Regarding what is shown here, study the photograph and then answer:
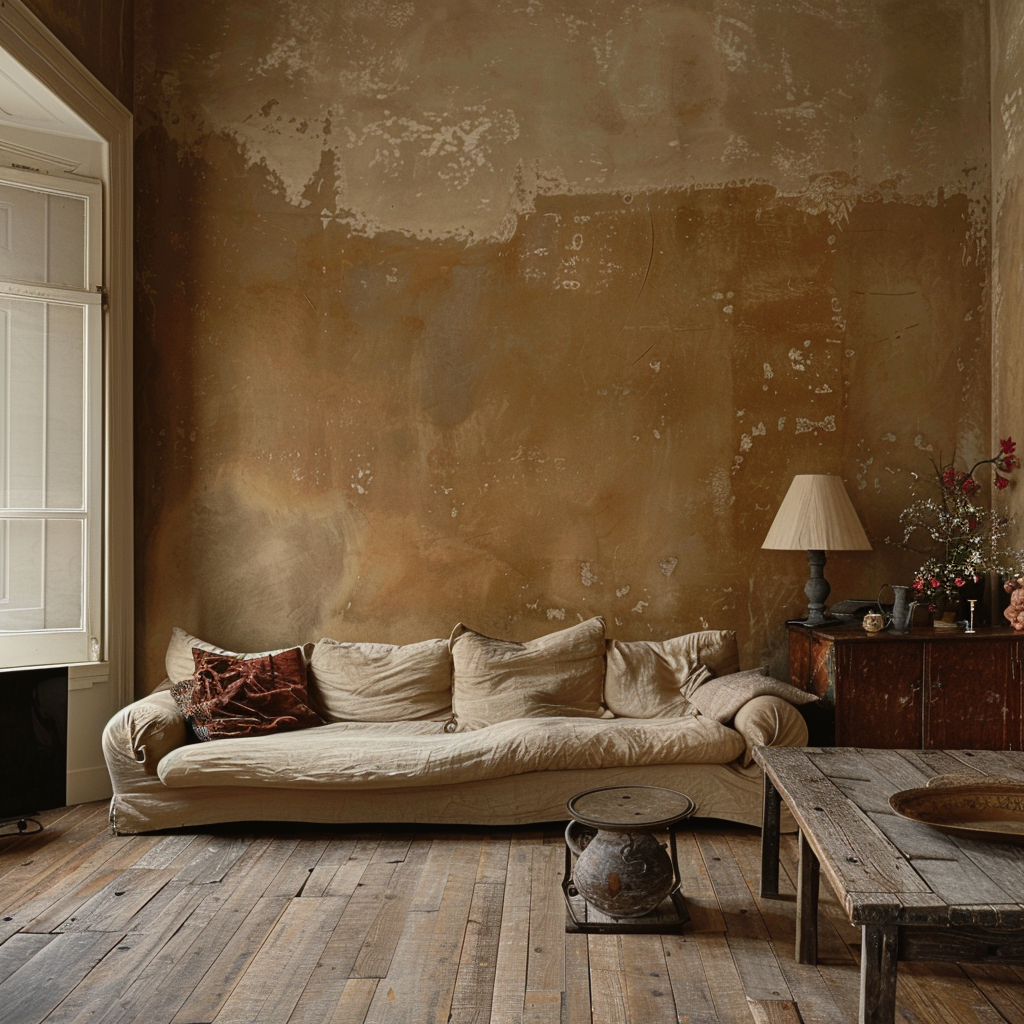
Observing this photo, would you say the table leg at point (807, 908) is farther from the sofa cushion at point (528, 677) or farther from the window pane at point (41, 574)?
the window pane at point (41, 574)

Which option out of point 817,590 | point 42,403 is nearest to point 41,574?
point 42,403

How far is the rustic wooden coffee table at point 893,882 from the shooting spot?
1787 mm

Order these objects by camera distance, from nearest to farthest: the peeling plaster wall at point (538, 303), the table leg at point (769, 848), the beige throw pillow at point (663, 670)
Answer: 1. the table leg at point (769, 848)
2. the beige throw pillow at point (663, 670)
3. the peeling plaster wall at point (538, 303)

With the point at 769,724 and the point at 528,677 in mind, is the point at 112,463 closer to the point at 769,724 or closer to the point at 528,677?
the point at 528,677

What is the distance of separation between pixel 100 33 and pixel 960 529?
5.12 m

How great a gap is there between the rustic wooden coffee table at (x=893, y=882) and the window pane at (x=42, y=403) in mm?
3657

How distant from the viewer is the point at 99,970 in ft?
8.55

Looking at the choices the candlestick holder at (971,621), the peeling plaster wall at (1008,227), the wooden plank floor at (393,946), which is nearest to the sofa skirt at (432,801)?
the wooden plank floor at (393,946)

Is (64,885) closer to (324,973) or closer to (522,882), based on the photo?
(324,973)

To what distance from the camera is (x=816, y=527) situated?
4410 millimetres

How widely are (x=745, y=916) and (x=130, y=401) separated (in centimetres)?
378

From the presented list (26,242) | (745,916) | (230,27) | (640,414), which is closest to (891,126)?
(640,414)

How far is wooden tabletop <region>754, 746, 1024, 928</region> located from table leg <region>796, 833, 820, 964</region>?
0.24m

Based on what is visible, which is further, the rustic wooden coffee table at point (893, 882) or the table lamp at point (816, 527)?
the table lamp at point (816, 527)
